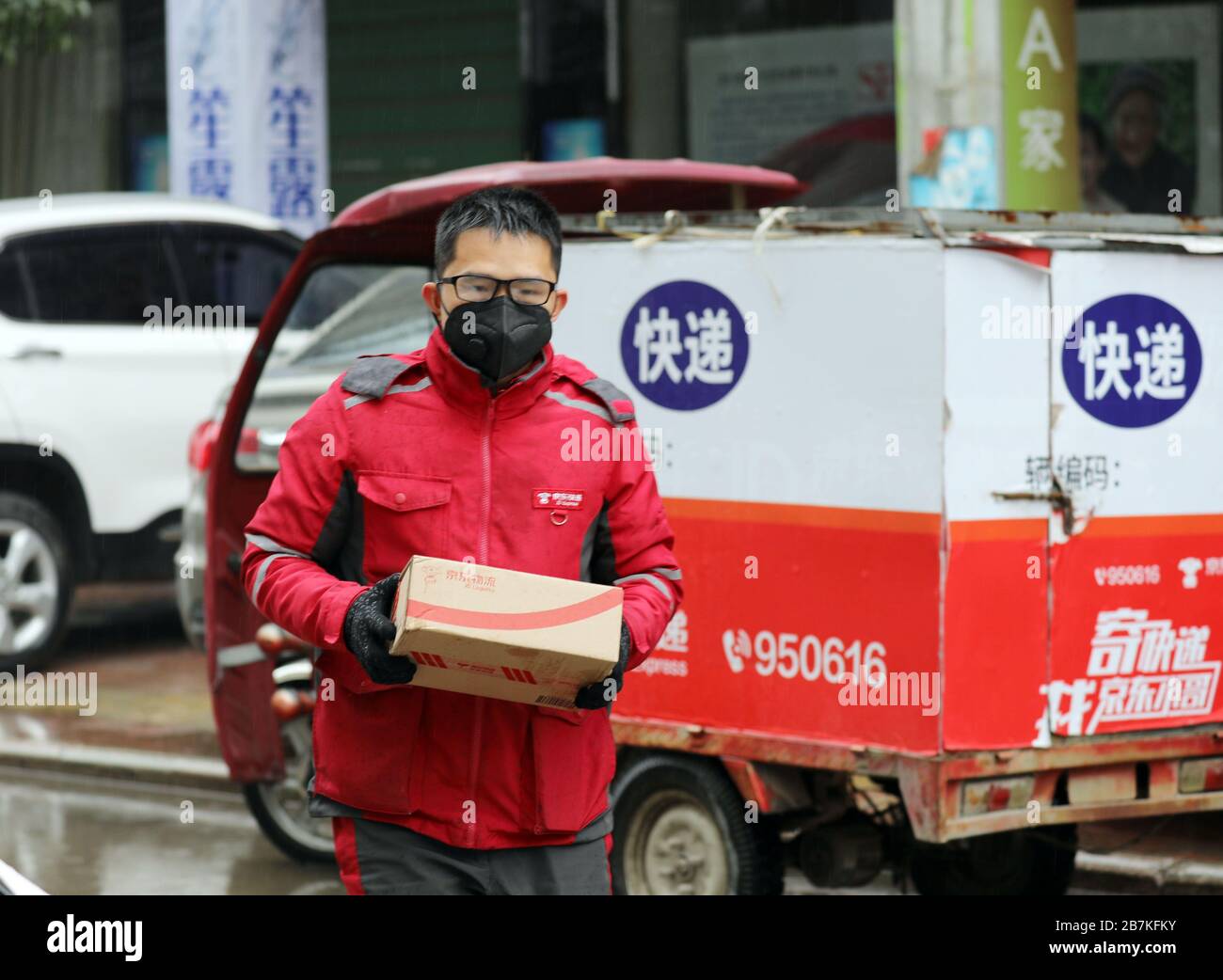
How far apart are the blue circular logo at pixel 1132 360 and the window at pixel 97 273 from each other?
631cm

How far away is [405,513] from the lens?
3211 mm

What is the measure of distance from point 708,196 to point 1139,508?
1985 mm

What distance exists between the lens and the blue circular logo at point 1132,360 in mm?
4867

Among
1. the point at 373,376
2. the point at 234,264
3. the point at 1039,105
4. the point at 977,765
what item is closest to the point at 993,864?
the point at 977,765

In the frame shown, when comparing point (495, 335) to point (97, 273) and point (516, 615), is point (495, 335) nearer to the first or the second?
point (516, 615)

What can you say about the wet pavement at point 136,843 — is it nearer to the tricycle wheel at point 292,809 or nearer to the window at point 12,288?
the tricycle wheel at point 292,809

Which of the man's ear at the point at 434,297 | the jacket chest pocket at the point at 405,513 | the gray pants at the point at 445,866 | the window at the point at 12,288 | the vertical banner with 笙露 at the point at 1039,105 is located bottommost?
the gray pants at the point at 445,866

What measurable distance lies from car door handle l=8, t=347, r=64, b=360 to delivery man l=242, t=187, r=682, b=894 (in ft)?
22.0

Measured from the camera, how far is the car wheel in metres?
9.53

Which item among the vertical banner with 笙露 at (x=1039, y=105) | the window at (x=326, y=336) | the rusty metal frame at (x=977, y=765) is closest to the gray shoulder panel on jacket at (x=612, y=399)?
the rusty metal frame at (x=977, y=765)

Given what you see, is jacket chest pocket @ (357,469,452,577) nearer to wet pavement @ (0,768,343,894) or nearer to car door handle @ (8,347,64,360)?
wet pavement @ (0,768,343,894)
